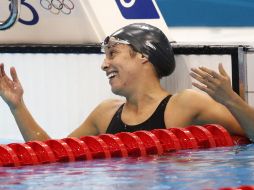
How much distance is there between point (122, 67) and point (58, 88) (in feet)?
3.85

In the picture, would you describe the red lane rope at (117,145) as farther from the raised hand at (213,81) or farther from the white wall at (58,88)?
the white wall at (58,88)

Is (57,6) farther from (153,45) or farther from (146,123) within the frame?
(146,123)

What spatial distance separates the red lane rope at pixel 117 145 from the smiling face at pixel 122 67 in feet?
0.93

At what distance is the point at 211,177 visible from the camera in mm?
3682

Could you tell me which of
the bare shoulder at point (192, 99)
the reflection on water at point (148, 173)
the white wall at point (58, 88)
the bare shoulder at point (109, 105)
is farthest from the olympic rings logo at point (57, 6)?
the reflection on water at point (148, 173)

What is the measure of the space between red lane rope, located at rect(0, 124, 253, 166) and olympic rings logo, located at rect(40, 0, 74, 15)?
4.55ft

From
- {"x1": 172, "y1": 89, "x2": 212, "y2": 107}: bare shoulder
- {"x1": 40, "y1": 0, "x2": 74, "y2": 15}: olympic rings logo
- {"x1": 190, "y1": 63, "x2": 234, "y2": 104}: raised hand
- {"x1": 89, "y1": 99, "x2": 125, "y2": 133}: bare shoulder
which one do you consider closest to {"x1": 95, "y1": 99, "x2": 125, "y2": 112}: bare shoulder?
{"x1": 89, "y1": 99, "x2": 125, "y2": 133}: bare shoulder

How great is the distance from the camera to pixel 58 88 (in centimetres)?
604

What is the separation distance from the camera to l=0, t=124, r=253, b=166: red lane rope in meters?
4.45

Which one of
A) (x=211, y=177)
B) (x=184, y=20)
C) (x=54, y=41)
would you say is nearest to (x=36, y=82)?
(x=54, y=41)

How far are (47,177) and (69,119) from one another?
86.6 inches

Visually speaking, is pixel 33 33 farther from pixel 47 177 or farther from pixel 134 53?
pixel 47 177

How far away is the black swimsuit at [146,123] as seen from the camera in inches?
194

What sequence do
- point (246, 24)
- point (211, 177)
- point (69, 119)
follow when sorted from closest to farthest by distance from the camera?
point (211, 177), point (69, 119), point (246, 24)
